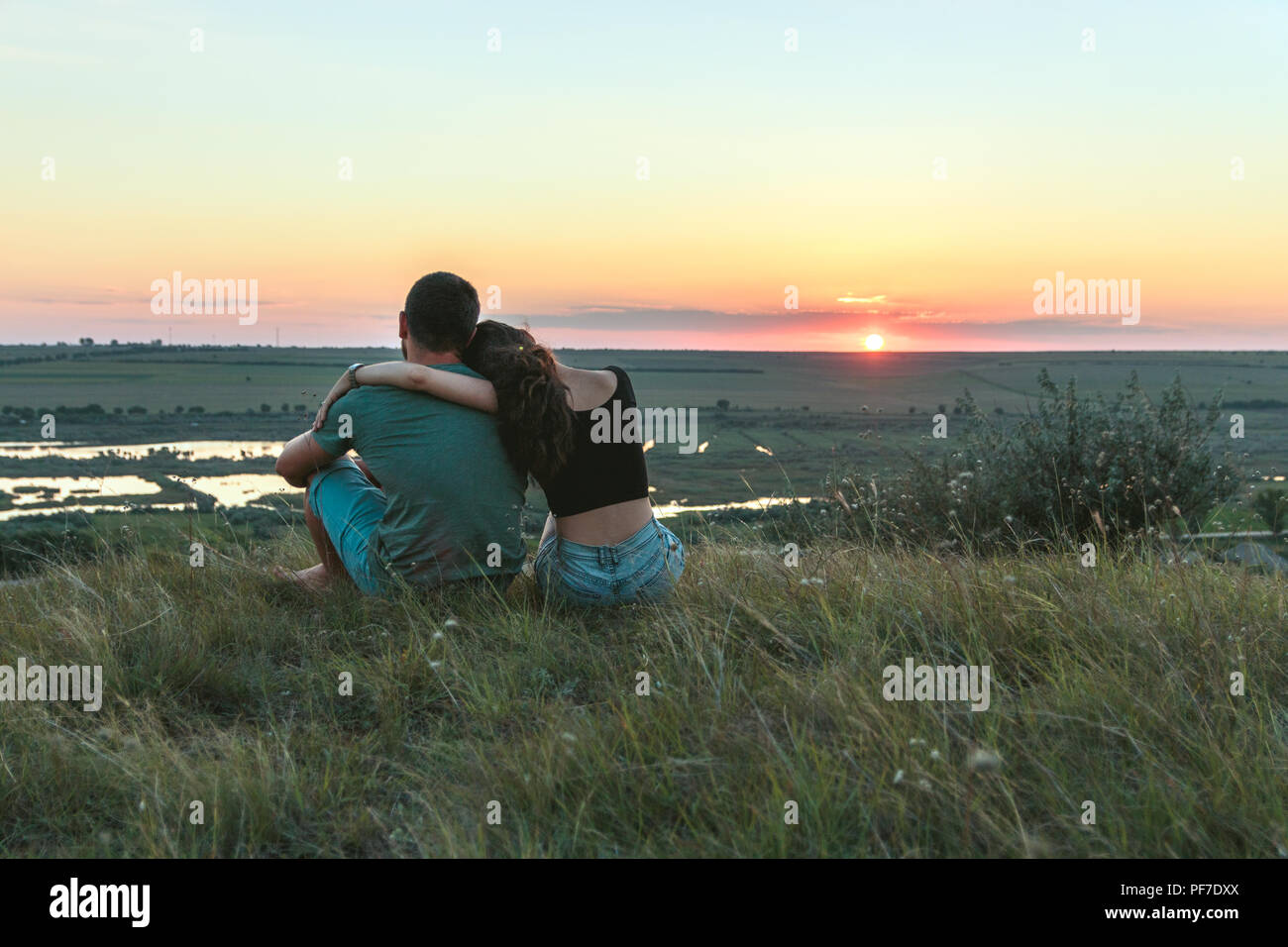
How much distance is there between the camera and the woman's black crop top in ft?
13.4

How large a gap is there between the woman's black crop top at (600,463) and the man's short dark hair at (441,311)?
0.69 metres

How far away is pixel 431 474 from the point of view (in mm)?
4035

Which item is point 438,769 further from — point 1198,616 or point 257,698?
point 1198,616

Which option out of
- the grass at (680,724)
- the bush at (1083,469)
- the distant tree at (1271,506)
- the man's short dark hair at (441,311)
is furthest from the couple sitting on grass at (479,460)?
the distant tree at (1271,506)

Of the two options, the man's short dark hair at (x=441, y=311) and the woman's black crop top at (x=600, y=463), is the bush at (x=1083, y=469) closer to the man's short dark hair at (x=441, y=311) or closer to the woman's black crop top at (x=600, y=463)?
the woman's black crop top at (x=600, y=463)

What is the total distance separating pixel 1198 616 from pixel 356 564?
3.73 metres

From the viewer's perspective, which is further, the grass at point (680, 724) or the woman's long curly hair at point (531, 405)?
the woman's long curly hair at point (531, 405)

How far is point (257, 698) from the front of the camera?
3.46m

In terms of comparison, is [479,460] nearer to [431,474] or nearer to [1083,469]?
[431,474]

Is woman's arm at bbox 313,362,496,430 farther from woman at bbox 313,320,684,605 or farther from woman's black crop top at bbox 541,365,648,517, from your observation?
woman's black crop top at bbox 541,365,648,517

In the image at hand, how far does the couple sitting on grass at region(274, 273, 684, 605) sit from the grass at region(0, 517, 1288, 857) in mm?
190

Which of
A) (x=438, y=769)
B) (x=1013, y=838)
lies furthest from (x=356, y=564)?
(x=1013, y=838)

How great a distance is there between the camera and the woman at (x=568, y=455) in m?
3.95

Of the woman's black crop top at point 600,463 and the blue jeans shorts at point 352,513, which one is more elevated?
the woman's black crop top at point 600,463
